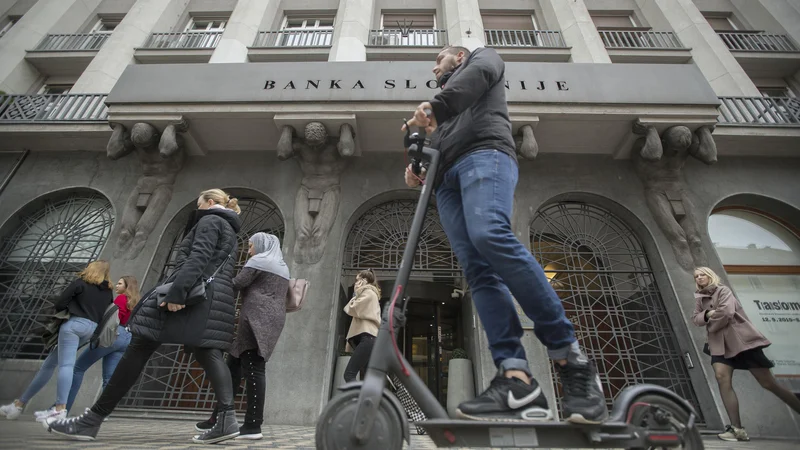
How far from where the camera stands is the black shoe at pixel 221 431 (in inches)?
88.0

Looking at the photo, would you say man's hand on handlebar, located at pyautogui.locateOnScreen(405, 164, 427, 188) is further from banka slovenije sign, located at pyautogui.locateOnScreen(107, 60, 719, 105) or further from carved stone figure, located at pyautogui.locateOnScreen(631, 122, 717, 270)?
carved stone figure, located at pyautogui.locateOnScreen(631, 122, 717, 270)

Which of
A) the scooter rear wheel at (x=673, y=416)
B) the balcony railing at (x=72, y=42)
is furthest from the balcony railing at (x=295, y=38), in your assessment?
the scooter rear wheel at (x=673, y=416)

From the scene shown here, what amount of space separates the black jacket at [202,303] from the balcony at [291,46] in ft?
22.8

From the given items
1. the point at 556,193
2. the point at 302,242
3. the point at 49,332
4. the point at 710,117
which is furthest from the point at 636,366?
the point at 49,332

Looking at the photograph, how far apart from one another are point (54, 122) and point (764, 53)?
1555cm

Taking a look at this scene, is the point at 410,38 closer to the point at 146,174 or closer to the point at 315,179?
the point at 315,179

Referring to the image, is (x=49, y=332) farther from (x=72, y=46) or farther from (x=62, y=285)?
(x=72, y=46)

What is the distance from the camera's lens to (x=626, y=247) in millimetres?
6273

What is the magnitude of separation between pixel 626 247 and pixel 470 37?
17.8 feet

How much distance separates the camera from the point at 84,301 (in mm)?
3766

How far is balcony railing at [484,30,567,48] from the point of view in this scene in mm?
8750

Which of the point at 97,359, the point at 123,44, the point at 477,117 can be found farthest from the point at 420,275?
the point at 123,44

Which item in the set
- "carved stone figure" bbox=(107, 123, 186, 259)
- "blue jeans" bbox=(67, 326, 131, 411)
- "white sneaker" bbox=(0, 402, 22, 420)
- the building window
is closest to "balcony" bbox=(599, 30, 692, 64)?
the building window

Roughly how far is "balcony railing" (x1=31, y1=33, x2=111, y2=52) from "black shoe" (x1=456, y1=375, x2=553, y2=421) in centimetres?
1286
